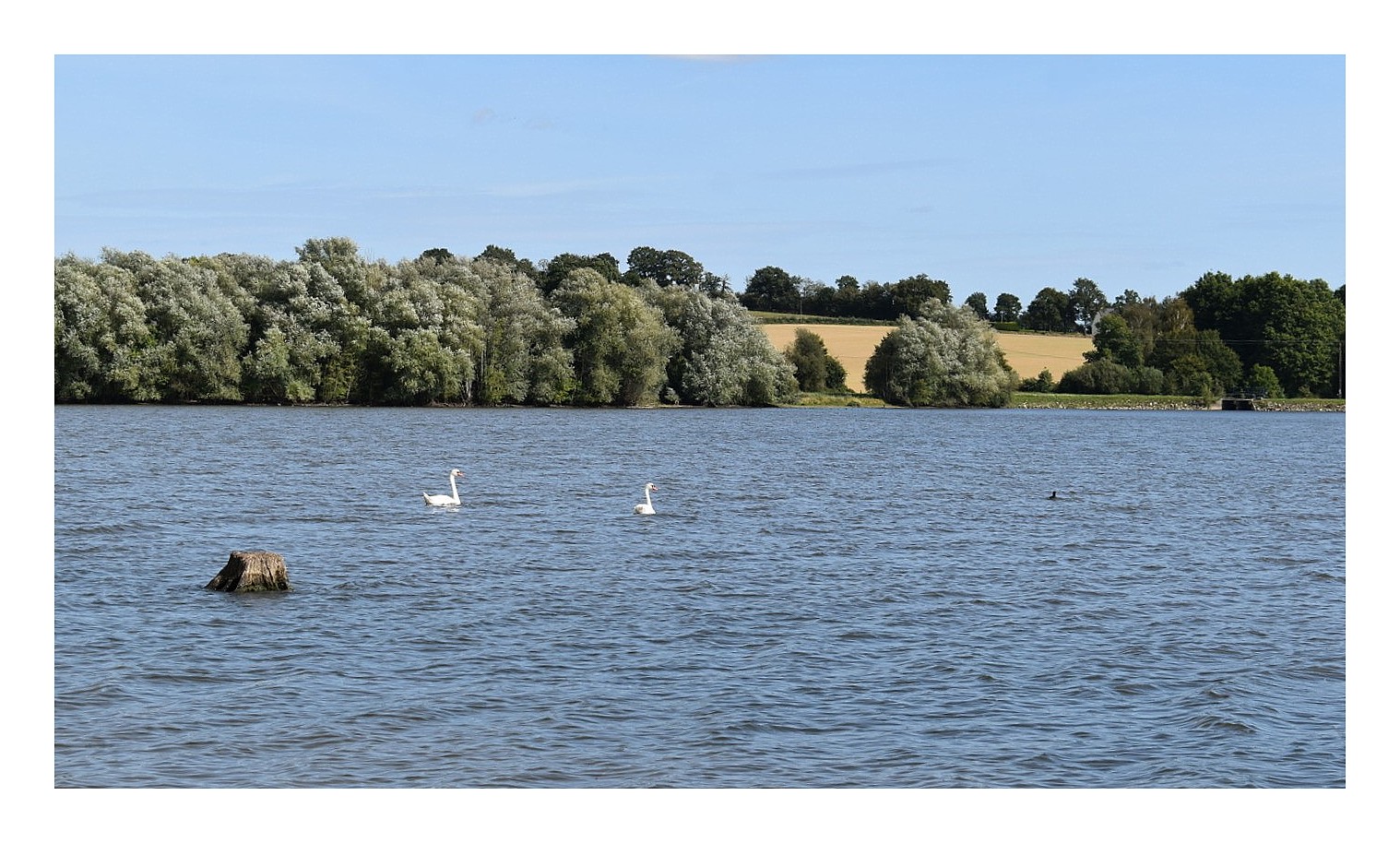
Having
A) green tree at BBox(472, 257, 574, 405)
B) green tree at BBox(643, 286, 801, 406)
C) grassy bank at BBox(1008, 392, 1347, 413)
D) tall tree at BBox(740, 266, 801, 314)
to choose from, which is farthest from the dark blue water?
tall tree at BBox(740, 266, 801, 314)

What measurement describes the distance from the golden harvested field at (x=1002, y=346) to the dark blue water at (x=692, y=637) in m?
87.1

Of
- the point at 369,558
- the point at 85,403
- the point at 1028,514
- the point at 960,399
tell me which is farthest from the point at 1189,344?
the point at 369,558

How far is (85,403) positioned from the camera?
83688 mm

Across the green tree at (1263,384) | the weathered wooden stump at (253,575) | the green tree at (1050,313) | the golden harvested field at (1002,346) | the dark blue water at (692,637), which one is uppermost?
the green tree at (1050,313)

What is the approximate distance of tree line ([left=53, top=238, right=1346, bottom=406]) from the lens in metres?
82.8

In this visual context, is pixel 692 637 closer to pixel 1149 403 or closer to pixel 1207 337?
pixel 1149 403

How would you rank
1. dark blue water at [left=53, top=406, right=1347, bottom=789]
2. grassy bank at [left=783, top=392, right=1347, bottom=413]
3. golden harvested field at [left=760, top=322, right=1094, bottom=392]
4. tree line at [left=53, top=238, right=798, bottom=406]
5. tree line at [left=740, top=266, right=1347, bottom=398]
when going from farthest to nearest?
tree line at [left=740, top=266, right=1347, bottom=398]
grassy bank at [left=783, top=392, right=1347, bottom=413]
golden harvested field at [left=760, top=322, right=1094, bottom=392]
tree line at [left=53, top=238, right=798, bottom=406]
dark blue water at [left=53, top=406, right=1347, bottom=789]

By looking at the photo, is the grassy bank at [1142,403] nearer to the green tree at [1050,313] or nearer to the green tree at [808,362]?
the green tree at [808,362]

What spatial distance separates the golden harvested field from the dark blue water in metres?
87.1

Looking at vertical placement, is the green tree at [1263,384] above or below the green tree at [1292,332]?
below

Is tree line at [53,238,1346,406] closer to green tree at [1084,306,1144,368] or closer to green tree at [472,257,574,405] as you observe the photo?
green tree at [472,257,574,405]

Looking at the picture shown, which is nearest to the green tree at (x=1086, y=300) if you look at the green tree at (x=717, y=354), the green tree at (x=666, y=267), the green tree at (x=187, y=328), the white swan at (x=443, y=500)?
the green tree at (x=666, y=267)

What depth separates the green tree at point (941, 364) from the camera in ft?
377
